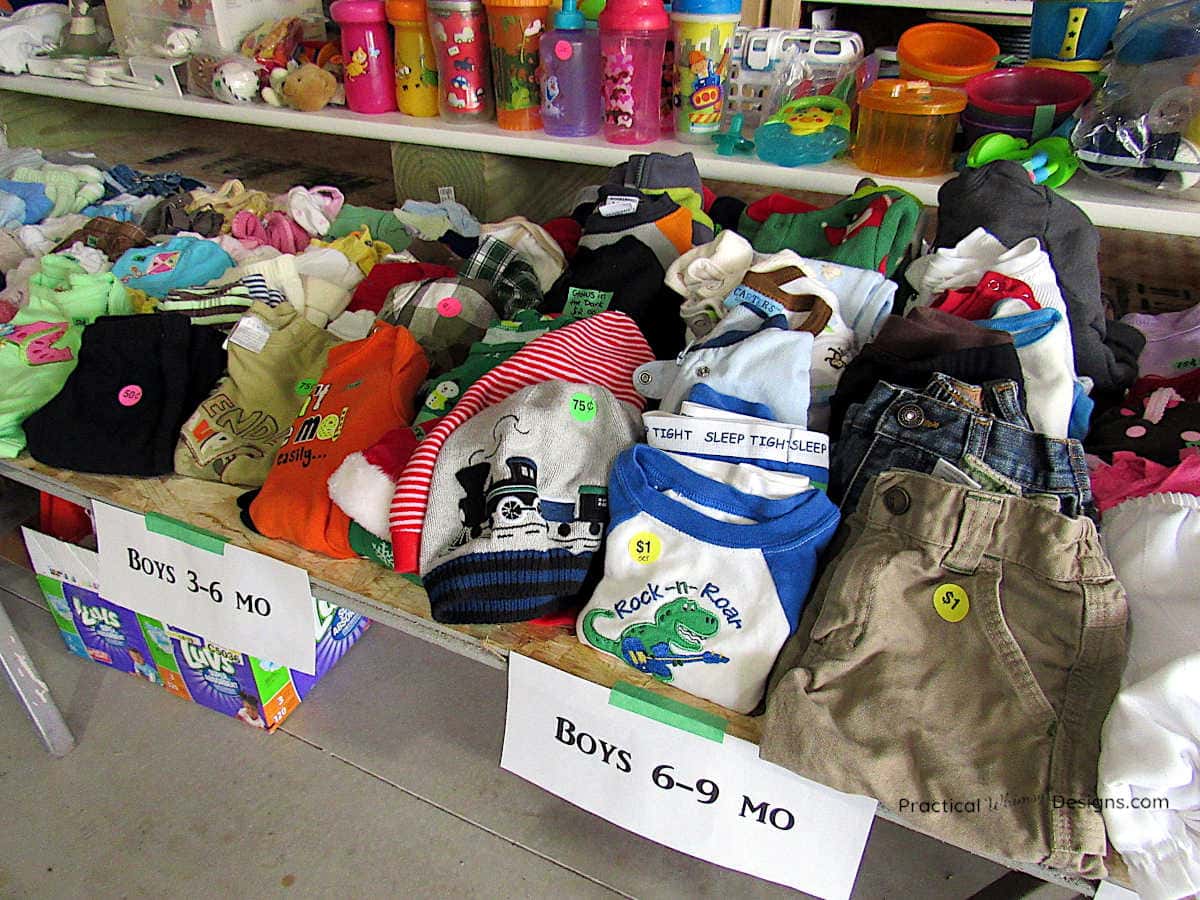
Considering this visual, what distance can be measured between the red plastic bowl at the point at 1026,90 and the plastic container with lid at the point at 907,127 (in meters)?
0.05

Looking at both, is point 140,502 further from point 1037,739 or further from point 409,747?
point 1037,739

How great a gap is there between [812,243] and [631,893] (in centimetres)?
92

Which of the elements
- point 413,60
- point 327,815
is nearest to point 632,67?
point 413,60

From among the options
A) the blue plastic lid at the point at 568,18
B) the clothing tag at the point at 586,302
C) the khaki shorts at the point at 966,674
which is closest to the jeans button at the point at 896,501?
the khaki shorts at the point at 966,674

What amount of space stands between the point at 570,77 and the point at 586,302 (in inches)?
23.1

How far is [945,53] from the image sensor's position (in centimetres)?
140

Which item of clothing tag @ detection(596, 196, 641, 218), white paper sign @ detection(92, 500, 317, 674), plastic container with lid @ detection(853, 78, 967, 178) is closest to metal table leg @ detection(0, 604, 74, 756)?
white paper sign @ detection(92, 500, 317, 674)

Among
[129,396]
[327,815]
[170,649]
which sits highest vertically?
[129,396]

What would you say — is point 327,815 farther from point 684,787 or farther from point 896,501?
point 896,501

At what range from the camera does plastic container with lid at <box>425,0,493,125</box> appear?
1.45 metres

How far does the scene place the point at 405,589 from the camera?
820 mm

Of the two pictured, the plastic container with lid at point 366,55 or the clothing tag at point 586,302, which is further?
the plastic container with lid at point 366,55

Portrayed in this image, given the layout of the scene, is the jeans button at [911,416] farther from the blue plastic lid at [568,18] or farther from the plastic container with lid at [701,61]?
the blue plastic lid at [568,18]

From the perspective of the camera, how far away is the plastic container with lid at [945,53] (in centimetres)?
133
